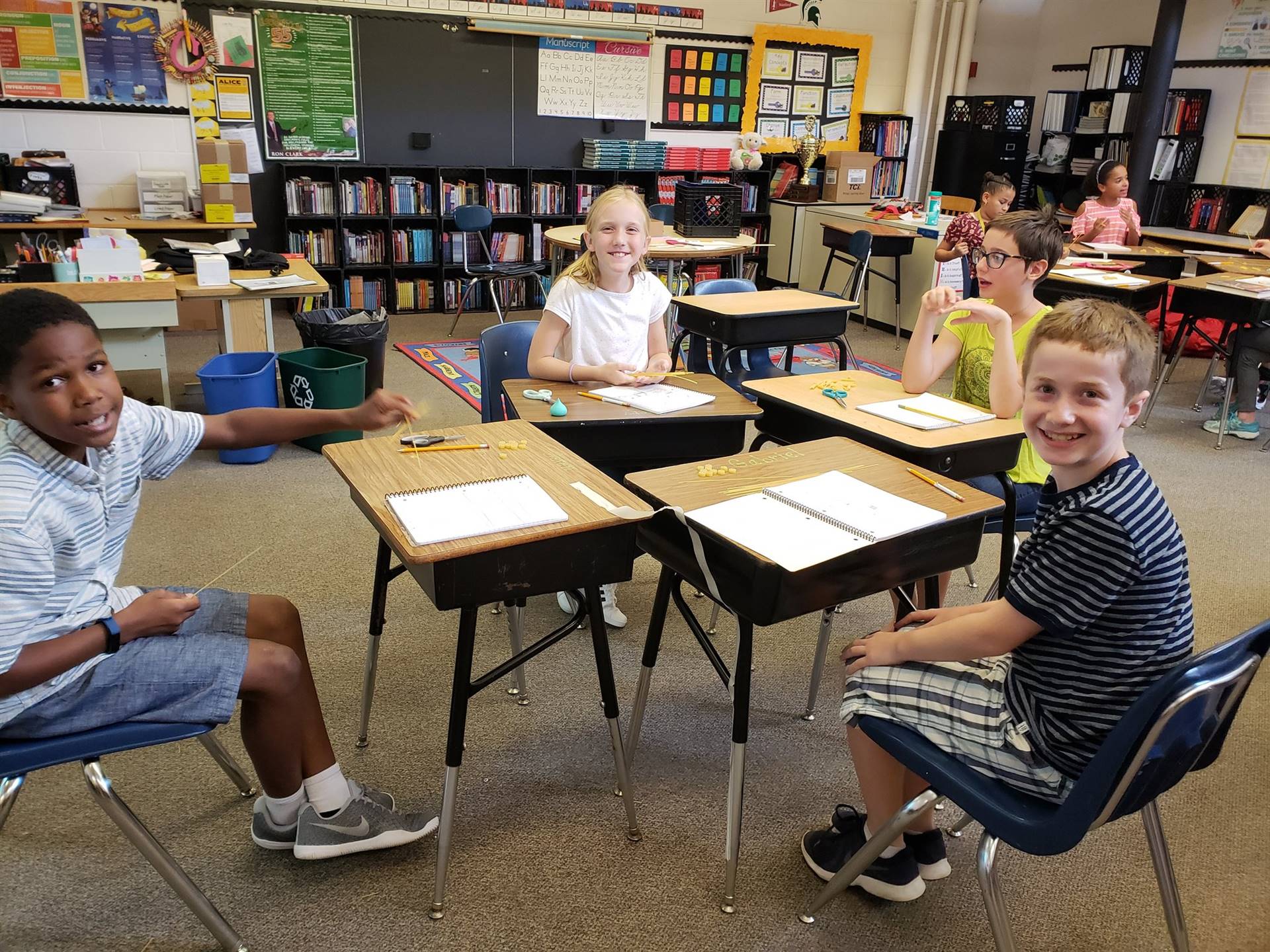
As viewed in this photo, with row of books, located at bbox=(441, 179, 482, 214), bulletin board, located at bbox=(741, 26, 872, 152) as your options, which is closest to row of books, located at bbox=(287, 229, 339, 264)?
row of books, located at bbox=(441, 179, 482, 214)

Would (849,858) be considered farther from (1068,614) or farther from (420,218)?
(420,218)

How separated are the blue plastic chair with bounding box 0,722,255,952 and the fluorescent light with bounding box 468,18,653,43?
6.27 metres

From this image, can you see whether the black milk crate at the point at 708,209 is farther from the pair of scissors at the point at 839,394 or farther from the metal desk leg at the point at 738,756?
the metal desk leg at the point at 738,756

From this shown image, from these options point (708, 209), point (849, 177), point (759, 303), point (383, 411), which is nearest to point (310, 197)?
point (708, 209)

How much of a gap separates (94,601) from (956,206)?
7.00 m

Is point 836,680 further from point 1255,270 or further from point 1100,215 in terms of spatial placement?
point 1100,215

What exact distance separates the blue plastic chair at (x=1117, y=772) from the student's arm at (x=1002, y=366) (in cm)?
105

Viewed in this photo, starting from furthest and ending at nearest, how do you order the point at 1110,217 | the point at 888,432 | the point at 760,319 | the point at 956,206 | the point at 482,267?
the point at 956,206 < the point at 1110,217 < the point at 482,267 < the point at 760,319 < the point at 888,432

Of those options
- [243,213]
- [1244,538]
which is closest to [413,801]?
[1244,538]

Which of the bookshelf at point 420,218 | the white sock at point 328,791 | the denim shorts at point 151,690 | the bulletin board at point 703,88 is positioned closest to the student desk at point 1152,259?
the bookshelf at point 420,218

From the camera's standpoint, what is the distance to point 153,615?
1413 mm

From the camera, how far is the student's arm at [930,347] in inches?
91.0

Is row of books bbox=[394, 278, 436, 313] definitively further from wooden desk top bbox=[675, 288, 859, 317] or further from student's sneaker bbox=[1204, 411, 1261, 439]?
student's sneaker bbox=[1204, 411, 1261, 439]

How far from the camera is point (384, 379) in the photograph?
5102 mm
